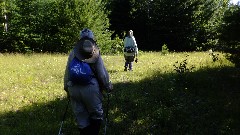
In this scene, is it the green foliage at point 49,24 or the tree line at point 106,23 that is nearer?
the green foliage at point 49,24

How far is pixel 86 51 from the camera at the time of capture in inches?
252

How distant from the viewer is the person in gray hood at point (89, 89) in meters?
6.31

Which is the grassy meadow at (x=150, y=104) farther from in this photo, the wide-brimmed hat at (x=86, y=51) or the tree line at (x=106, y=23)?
the tree line at (x=106, y=23)

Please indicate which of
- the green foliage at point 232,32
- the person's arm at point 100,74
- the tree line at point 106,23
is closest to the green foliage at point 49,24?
the tree line at point 106,23

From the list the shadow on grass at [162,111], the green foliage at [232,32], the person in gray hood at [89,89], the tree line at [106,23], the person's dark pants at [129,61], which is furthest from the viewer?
the tree line at [106,23]

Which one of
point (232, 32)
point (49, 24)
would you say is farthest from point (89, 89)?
point (49, 24)

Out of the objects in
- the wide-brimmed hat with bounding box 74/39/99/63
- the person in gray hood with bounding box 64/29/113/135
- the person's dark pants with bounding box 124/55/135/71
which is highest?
the wide-brimmed hat with bounding box 74/39/99/63

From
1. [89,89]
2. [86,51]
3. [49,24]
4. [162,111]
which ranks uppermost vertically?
[49,24]

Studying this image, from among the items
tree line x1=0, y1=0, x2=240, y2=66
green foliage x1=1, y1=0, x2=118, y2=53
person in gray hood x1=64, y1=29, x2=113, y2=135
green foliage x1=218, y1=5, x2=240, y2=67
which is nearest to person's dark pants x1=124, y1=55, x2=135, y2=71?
green foliage x1=218, y1=5, x2=240, y2=67

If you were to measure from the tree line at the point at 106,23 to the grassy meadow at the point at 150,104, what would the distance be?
12816mm

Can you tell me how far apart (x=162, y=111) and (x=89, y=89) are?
4.12 m

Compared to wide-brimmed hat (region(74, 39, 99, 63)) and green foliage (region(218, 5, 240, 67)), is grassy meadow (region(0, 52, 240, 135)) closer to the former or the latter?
green foliage (region(218, 5, 240, 67))

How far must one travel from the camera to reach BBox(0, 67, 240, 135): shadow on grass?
882 centimetres

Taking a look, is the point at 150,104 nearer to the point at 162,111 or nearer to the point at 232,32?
the point at 162,111
